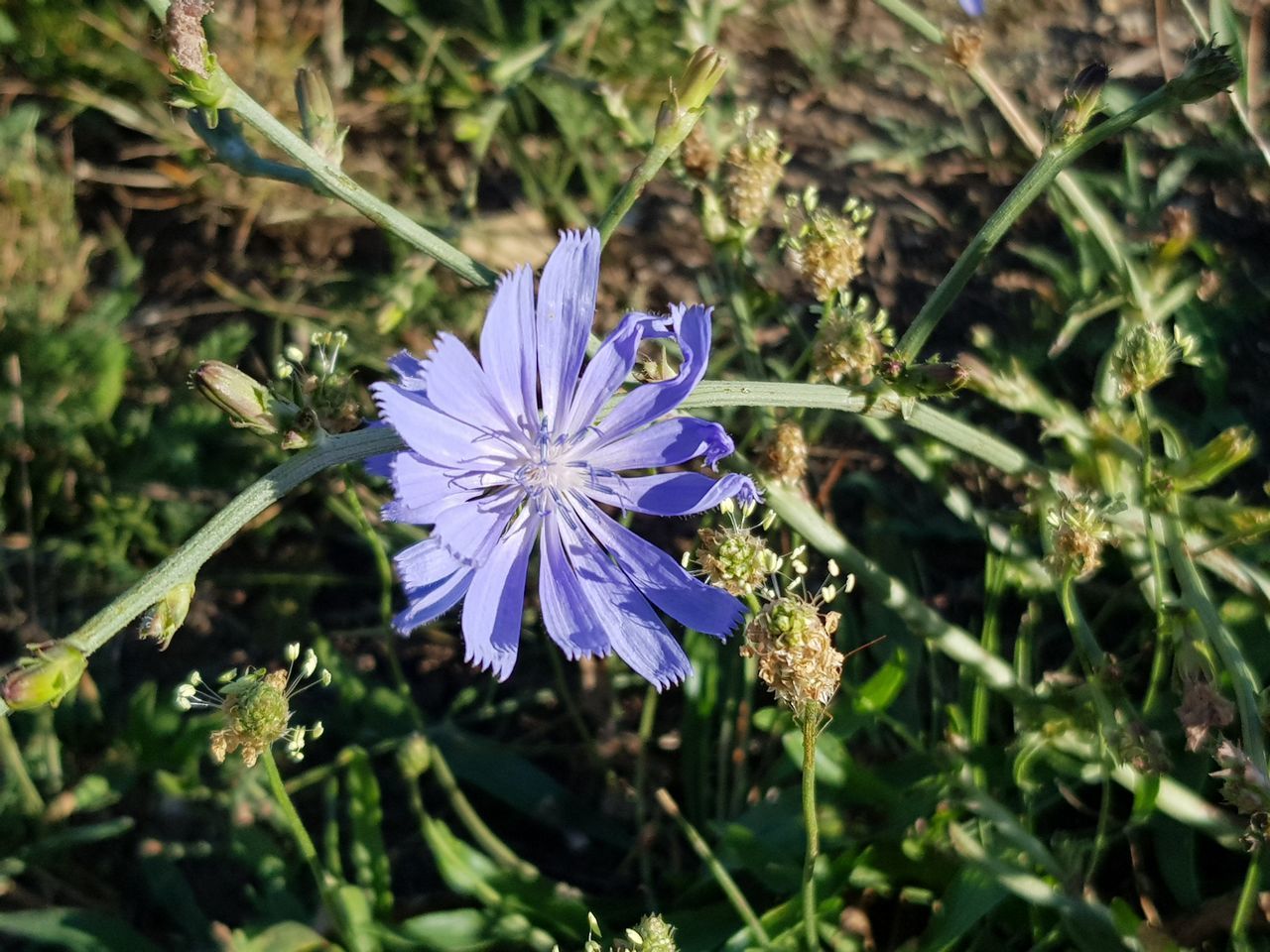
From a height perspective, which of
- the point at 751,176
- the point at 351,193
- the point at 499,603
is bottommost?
the point at 499,603

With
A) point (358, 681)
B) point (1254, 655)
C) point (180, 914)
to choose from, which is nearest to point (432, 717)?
point (358, 681)

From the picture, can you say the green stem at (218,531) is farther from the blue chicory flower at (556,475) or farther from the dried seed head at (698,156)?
the dried seed head at (698,156)

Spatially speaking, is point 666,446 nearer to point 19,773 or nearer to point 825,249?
point 825,249

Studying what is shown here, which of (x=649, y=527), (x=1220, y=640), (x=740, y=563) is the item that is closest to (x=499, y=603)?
(x=740, y=563)

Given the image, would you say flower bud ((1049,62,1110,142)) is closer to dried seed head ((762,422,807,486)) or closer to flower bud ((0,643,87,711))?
dried seed head ((762,422,807,486))

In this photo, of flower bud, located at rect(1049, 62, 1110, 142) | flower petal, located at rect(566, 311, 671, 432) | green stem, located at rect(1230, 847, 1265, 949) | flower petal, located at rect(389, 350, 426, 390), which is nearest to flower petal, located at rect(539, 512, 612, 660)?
flower petal, located at rect(566, 311, 671, 432)

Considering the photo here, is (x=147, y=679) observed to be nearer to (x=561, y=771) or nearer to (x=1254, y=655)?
(x=561, y=771)
